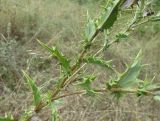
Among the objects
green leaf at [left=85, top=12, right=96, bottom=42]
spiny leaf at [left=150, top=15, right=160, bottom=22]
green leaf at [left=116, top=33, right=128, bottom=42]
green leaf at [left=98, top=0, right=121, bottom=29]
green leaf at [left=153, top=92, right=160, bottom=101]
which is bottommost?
green leaf at [left=153, top=92, right=160, bottom=101]

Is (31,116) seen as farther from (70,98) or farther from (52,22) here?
(52,22)

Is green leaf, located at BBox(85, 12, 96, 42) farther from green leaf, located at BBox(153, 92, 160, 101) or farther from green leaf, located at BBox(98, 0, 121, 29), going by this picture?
green leaf, located at BBox(153, 92, 160, 101)

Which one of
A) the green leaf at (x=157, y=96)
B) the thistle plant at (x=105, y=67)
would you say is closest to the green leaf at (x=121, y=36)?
the thistle plant at (x=105, y=67)

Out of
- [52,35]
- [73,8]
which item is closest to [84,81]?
[52,35]

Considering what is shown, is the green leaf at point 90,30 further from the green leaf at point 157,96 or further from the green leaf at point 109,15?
the green leaf at point 157,96

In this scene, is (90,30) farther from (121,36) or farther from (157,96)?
(157,96)

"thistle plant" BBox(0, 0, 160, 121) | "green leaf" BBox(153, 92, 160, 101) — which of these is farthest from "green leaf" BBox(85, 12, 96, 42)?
"green leaf" BBox(153, 92, 160, 101)

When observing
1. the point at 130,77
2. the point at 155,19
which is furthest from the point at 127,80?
the point at 155,19

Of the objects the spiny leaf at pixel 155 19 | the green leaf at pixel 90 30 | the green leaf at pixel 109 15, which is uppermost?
the green leaf at pixel 109 15
